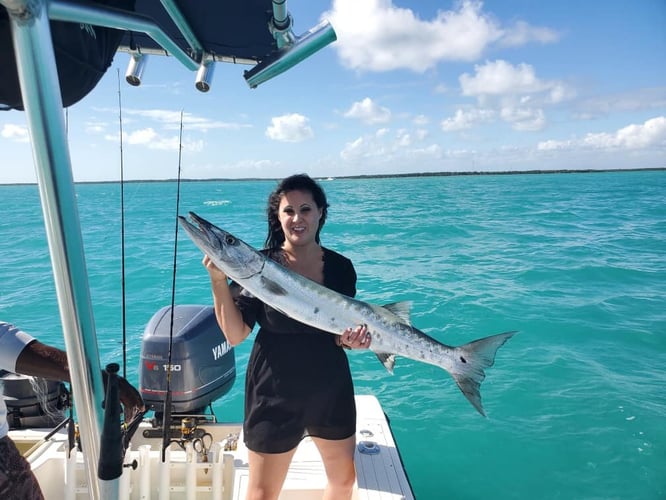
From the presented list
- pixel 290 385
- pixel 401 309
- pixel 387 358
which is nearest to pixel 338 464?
pixel 290 385

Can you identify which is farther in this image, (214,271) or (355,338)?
(355,338)

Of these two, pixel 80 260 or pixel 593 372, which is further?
pixel 593 372

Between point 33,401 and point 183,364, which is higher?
point 183,364

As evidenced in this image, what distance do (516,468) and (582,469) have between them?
2.63ft

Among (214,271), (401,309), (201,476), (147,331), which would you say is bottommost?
(201,476)

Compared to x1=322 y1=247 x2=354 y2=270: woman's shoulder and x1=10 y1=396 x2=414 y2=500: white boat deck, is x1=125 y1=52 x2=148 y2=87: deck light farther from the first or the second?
x1=10 y1=396 x2=414 y2=500: white boat deck

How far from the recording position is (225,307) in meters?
2.40

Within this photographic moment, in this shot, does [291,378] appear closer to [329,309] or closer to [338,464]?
[329,309]

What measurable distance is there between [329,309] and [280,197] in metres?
0.77

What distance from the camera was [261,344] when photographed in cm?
252

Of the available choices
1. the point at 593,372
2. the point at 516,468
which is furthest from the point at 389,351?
the point at 593,372

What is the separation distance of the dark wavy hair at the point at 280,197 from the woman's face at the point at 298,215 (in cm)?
4

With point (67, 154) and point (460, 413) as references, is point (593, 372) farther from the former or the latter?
point (67, 154)

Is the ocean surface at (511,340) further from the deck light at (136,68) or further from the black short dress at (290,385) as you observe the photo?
the deck light at (136,68)
